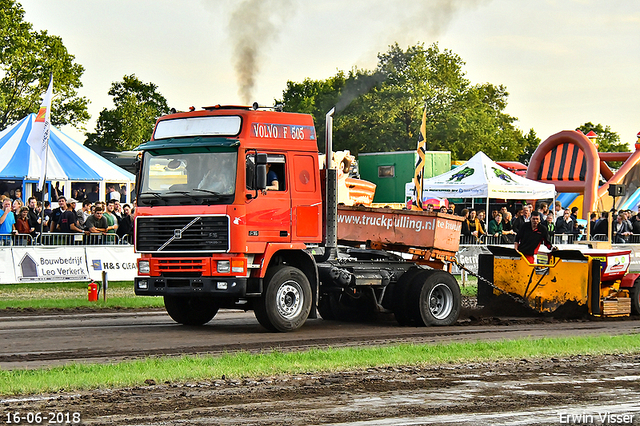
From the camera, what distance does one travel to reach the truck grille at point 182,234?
13508 millimetres

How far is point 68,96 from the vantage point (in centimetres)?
5422

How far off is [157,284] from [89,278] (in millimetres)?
7542

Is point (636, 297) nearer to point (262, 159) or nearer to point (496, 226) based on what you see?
point (262, 159)

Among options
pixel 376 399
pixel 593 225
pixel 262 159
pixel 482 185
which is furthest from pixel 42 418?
pixel 482 185

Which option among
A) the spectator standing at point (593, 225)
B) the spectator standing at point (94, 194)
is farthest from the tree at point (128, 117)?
the spectator standing at point (593, 225)

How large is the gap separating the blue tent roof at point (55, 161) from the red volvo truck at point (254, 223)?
16.5 metres

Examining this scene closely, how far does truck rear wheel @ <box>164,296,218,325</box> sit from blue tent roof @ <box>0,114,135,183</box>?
15.3 meters

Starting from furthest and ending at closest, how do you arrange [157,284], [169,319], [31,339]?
[169,319] → [157,284] → [31,339]

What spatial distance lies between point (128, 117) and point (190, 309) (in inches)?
2102

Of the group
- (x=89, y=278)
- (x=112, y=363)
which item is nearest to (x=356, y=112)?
(x=89, y=278)

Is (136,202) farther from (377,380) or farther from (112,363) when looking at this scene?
(377,380)

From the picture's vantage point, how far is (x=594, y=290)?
53.7ft

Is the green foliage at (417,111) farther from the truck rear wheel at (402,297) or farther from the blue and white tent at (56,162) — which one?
the truck rear wheel at (402,297)

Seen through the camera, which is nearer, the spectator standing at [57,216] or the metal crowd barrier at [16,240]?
the metal crowd barrier at [16,240]
